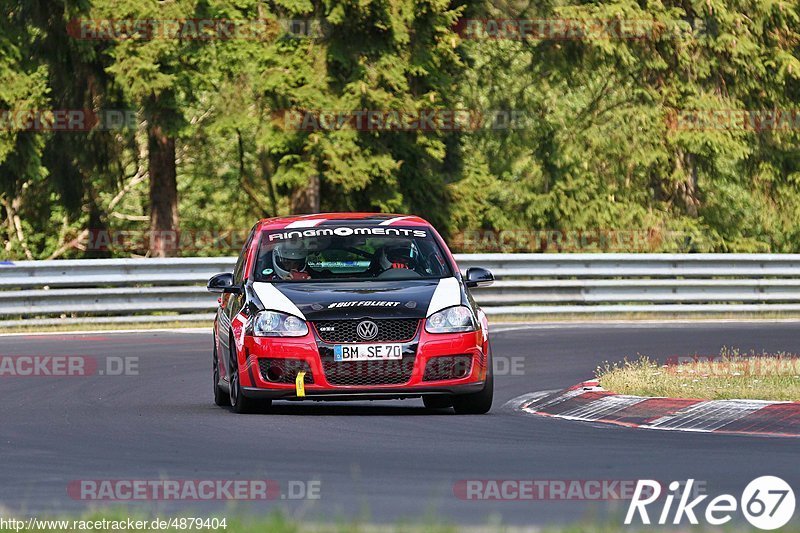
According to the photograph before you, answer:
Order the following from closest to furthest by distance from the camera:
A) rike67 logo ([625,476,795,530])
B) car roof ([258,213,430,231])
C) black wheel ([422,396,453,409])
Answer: rike67 logo ([625,476,795,530]), black wheel ([422,396,453,409]), car roof ([258,213,430,231])

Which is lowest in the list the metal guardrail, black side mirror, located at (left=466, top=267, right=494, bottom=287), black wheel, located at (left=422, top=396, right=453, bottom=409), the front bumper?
the metal guardrail

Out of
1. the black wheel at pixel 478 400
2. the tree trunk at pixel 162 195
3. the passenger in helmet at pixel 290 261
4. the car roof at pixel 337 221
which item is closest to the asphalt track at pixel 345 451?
the black wheel at pixel 478 400

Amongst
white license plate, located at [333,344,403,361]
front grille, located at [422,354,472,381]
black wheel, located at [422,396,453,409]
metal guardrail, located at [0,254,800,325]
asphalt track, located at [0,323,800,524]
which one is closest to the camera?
asphalt track, located at [0,323,800,524]

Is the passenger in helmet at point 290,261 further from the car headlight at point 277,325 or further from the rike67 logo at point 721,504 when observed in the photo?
the rike67 logo at point 721,504

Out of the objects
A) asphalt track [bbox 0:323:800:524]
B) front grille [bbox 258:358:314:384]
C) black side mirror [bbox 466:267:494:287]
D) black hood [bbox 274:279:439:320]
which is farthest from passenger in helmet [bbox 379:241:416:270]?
front grille [bbox 258:358:314:384]

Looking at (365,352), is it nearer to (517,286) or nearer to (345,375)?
(345,375)

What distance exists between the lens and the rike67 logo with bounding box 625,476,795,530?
745 cm

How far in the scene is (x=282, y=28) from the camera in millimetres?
31344

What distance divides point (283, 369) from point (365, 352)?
631 mm

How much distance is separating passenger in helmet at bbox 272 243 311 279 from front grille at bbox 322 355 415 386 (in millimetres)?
1213

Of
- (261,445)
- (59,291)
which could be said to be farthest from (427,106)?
(261,445)

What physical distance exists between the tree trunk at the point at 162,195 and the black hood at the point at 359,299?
805 inches

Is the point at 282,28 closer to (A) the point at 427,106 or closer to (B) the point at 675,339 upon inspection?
(A) the point at 427,106

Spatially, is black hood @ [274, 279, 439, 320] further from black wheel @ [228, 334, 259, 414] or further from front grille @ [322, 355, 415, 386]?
black wheel @ [228, 334, 259, 414]
